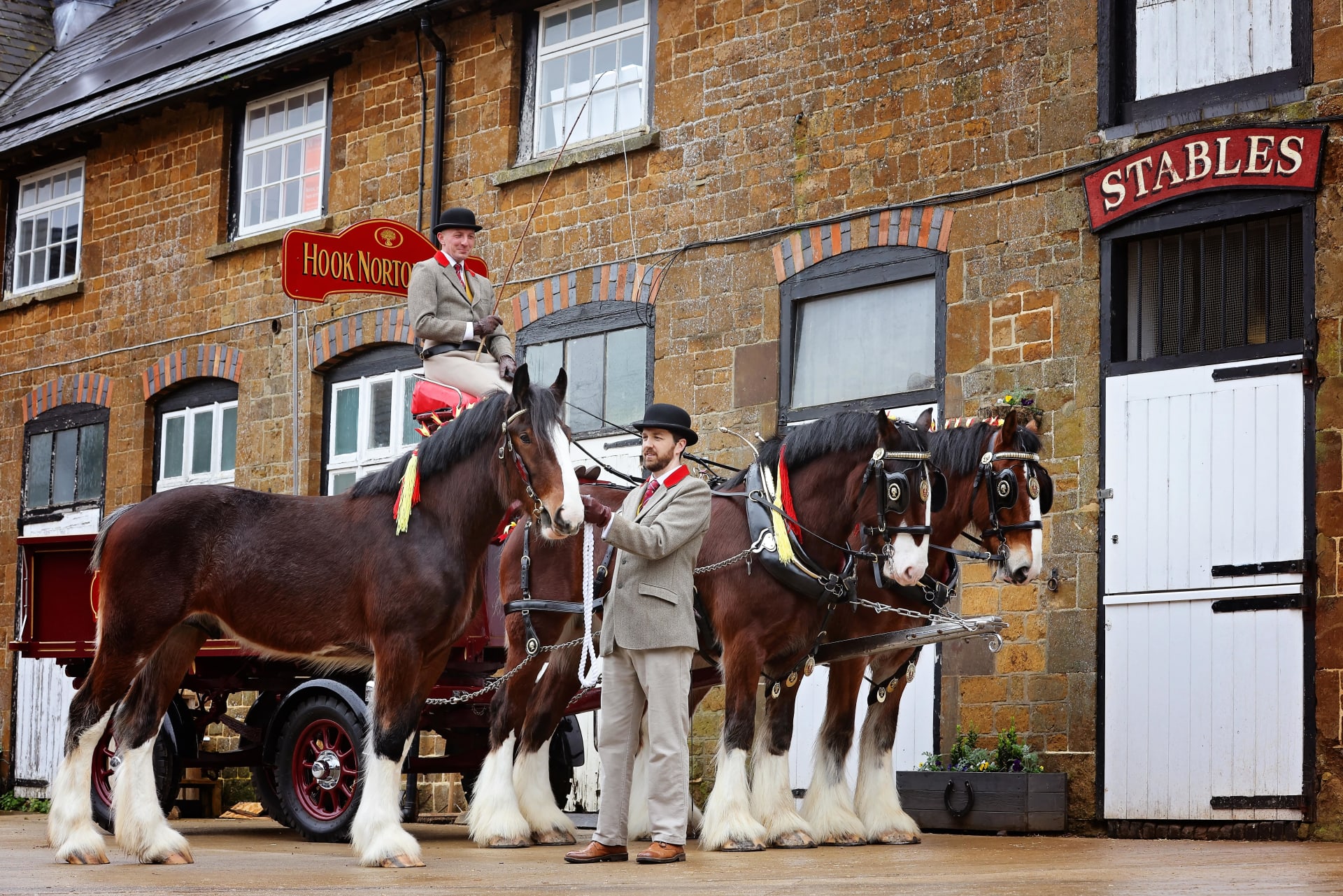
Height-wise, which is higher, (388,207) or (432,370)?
(388,207)

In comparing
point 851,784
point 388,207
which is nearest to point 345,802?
point 851,784

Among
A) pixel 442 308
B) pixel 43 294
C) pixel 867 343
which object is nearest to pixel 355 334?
pixel 43 294

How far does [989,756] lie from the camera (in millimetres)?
10953

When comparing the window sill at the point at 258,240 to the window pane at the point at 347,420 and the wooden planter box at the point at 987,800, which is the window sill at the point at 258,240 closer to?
the window pane at the point at 347,420

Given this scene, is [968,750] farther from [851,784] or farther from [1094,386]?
[1094,386]

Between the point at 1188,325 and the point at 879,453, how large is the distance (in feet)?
9.76

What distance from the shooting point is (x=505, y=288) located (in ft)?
47.4

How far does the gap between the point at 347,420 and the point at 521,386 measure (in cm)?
793

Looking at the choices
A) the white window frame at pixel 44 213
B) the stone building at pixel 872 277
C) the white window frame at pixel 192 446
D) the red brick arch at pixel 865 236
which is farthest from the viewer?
the white window frame at pixel 44 213

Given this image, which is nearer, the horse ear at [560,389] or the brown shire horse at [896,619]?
the horse ear at [560,389]

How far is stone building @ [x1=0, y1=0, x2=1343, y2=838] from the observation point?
10336mm

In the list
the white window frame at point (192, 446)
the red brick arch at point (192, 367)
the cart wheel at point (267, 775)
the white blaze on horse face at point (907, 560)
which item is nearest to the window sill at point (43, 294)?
the red brick arch at point (192, 367)

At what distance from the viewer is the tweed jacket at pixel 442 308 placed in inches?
380

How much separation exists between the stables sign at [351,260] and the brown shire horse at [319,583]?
4694 mm
